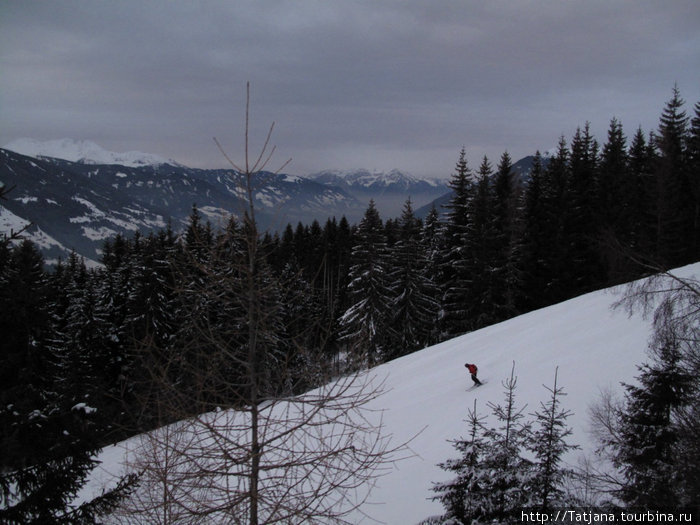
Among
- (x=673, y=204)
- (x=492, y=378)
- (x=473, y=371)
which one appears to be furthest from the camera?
(x=673, y=204)

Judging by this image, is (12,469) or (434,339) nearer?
(12,469)

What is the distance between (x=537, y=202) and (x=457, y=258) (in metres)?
7.55

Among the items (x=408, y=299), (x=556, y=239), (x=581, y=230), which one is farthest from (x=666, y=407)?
(x=581, y=230)

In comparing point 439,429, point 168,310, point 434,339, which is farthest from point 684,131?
point 168,310

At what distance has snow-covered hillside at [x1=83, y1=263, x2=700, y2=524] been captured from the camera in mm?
9680

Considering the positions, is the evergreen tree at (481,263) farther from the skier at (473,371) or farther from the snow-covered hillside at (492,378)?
the skier at (473,371)

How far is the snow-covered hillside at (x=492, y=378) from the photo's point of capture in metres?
9.68

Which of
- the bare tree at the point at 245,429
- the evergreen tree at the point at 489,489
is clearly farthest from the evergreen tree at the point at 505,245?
the bare tree at the point at 245,429

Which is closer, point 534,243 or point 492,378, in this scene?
point 492,378

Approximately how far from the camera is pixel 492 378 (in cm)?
1459

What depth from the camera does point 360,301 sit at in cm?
2811

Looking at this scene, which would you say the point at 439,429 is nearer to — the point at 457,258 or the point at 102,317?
the point at 457,258

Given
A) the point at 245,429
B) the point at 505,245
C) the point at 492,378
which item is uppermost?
the point at 505,245

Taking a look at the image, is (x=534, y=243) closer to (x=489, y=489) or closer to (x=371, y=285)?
(x=371, y=285)
